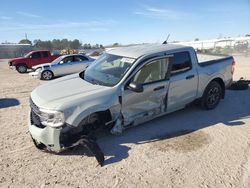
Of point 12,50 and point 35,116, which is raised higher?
point 35,116

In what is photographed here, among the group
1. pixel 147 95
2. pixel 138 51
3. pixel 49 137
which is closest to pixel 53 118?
pixel 49 137

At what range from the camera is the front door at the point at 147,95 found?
505 centimetres

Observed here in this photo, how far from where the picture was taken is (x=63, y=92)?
16.0 ft

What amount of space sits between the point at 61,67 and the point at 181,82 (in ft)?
34.6

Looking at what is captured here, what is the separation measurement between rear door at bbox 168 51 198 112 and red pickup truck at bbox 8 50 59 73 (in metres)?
16.2

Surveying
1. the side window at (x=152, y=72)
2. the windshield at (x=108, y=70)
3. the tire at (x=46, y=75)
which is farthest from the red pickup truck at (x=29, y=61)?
the side window at (x=152, y=72)

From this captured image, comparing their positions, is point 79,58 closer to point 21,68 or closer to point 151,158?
point 21,68

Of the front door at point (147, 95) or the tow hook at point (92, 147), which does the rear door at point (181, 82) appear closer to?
the front door at point (147, 95)

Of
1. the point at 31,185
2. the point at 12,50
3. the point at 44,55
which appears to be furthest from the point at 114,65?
the point at 12,50

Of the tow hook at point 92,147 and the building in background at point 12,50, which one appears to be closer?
the tow hook at point 92,147

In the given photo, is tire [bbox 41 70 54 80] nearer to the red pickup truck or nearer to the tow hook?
the red pickup truck

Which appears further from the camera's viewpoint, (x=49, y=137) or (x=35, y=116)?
(x=35, y=116)

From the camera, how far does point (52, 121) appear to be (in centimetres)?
434

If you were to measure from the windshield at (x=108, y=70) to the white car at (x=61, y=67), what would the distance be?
30.5 ft
